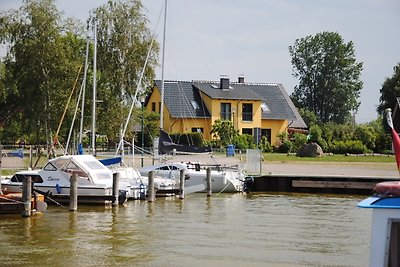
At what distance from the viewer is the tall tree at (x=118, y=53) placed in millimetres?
56000

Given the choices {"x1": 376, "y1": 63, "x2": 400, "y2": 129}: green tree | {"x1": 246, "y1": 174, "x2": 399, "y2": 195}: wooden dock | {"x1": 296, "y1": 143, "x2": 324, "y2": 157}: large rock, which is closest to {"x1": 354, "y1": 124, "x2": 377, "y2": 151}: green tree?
{"x1": 296, "y1": 143, "x2": 324, "y2": 157}: large rock

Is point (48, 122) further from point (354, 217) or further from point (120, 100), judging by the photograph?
point (354, 217)

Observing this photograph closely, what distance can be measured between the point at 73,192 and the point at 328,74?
86.5 m

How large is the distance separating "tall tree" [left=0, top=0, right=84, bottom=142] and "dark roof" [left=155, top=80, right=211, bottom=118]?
21641 millimetres

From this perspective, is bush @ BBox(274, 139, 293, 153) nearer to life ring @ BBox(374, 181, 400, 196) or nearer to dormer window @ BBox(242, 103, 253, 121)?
dormer window @ BBox(242, 103, 253, 121)

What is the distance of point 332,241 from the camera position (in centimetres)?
2359

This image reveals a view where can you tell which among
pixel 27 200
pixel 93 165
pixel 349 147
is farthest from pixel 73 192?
pixel 349 147

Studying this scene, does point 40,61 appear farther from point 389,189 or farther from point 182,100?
point 389,189

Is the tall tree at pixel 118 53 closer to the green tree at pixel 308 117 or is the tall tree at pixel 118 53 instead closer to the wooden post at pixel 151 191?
the wooden post at pixel 151 191

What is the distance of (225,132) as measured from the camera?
224ft

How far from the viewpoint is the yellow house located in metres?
74.7

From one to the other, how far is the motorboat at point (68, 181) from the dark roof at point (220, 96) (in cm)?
4099

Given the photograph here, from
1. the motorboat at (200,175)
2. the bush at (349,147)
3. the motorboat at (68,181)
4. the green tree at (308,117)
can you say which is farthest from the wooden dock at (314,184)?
the green tree at (308,117)

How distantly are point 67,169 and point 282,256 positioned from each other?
14.4 meters
